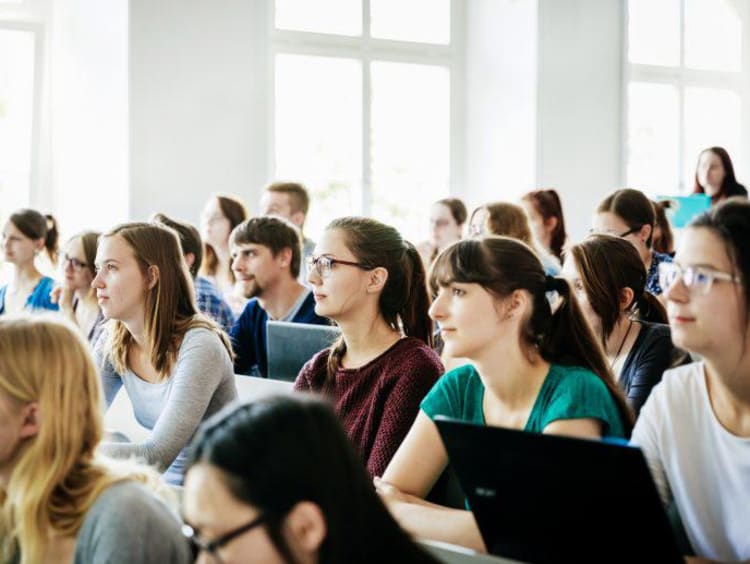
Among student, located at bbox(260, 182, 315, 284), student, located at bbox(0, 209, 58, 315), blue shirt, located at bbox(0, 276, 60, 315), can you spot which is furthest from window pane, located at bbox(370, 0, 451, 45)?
blue shirt, located at bbox(0, 276, 60, 315)

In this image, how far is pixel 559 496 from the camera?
4.63 ft

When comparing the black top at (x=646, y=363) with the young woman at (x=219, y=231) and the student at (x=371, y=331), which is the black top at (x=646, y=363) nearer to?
the student at (x=371, y=331)

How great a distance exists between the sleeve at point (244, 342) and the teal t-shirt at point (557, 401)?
1.80m

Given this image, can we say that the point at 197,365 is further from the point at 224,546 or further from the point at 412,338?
the point at 224,546

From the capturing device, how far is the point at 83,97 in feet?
21.6

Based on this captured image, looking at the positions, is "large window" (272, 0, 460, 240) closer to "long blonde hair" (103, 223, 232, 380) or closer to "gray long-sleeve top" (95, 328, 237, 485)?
"long blonde hair" (103, 223, 232, 380)

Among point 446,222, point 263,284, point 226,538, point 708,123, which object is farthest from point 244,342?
point 708,123

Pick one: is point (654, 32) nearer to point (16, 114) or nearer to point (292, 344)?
point (16, 114)

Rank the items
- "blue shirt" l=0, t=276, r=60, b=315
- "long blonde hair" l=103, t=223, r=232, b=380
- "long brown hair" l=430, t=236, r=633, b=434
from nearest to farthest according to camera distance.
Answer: "long brown hair" l=430, t=236, r=633, b=434 → "long blonde hair" l=103, t=223, r=232, b=380 → "blue shirt" l=0, t=276, r=60, b=315

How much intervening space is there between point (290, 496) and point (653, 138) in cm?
750

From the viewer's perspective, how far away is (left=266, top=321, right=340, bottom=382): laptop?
9.85 ft

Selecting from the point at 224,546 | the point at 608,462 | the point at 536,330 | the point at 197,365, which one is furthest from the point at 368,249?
the point at 224,546

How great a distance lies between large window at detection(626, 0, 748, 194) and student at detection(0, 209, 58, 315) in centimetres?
456

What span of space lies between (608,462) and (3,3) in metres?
6.41
